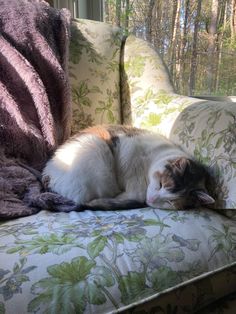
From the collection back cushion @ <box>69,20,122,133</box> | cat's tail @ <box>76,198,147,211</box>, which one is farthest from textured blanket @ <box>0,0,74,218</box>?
cat's tail @ <box>76,198,147,211</box>

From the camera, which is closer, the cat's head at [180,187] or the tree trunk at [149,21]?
the cat's head at [180,187]

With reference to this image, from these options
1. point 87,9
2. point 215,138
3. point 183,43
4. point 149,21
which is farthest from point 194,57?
point 215,138

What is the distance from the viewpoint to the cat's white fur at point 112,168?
0.99 meters

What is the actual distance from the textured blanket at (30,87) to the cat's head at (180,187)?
36 centimetres

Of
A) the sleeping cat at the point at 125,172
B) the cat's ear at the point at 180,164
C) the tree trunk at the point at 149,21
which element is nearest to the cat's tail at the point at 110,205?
the sleeping cat at the point at 125,172

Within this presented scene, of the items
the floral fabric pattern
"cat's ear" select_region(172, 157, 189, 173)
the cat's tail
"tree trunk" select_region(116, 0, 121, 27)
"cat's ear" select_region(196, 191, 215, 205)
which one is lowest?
the cat's tail

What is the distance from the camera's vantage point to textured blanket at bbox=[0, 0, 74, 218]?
45.4 inches

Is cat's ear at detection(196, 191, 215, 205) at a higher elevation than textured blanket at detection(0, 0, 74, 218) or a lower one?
lower

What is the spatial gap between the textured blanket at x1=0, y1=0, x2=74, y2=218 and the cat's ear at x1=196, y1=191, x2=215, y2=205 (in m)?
0.47

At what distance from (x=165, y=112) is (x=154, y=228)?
540 mm

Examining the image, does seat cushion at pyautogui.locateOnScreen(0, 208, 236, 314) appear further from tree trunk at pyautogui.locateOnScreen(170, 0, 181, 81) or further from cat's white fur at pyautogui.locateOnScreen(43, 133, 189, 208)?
tree trunk at pyautogui.locateOnScreen(170, 0, 181, 81)

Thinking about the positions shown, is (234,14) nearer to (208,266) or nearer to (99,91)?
(99,91)

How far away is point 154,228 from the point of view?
779mm

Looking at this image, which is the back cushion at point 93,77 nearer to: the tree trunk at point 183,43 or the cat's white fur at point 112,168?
the cat's white fur at point 112,168
